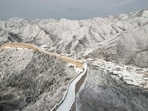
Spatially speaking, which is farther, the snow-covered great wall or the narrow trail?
the narrow trail

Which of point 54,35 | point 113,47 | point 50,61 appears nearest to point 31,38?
point 54,35

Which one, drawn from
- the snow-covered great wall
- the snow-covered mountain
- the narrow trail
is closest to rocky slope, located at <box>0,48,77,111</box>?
the narrow trail

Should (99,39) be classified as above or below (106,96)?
above

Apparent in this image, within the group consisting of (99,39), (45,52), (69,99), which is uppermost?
(99,39)

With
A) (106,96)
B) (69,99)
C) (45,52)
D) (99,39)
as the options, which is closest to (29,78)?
(45,52)

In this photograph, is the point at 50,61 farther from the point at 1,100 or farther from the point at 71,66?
the point at 1,100

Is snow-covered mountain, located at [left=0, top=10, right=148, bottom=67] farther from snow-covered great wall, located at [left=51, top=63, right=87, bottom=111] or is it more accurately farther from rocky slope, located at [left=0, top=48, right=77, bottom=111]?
snow-covered great wall, located at [left=51, top=63, right=87, bottom=111]

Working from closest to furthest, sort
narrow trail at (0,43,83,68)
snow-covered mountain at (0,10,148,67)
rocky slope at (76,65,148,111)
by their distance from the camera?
rocky slope at (76,65,148,111)
narrow trail at (0,43,83,68)
snow-covered mountain at (0,10,148,67)

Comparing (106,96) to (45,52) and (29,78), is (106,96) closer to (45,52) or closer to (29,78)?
(29,78)
